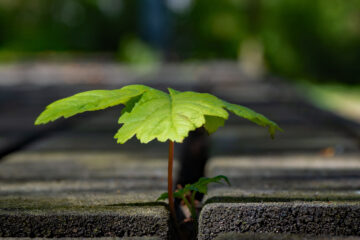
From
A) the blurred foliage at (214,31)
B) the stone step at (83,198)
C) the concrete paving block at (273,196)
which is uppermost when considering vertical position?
the blurred foliage at (214,31)

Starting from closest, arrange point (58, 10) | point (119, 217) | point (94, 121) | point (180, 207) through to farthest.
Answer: point (119, 217)
point (180, 207)
point (94, 121)
point (58, 10)

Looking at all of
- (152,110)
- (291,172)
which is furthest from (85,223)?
(291,172)

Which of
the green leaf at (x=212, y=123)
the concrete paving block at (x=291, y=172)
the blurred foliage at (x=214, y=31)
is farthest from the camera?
the blurred foliage at (x=214, y=31)

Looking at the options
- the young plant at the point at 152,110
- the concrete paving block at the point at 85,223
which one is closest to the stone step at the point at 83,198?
the concrete paving block at the point at 85,223

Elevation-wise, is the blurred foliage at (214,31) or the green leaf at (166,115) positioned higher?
the blurred foliage at (214,31)

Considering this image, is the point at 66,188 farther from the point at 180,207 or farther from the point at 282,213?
the point at 282,213

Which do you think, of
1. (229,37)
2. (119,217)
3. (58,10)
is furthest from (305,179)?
(58,10)

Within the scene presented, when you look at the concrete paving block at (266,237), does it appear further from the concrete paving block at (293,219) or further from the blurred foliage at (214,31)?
the blurred foliage at (214,31)

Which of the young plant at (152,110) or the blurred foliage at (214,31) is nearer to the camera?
the young plant at (152,110)
